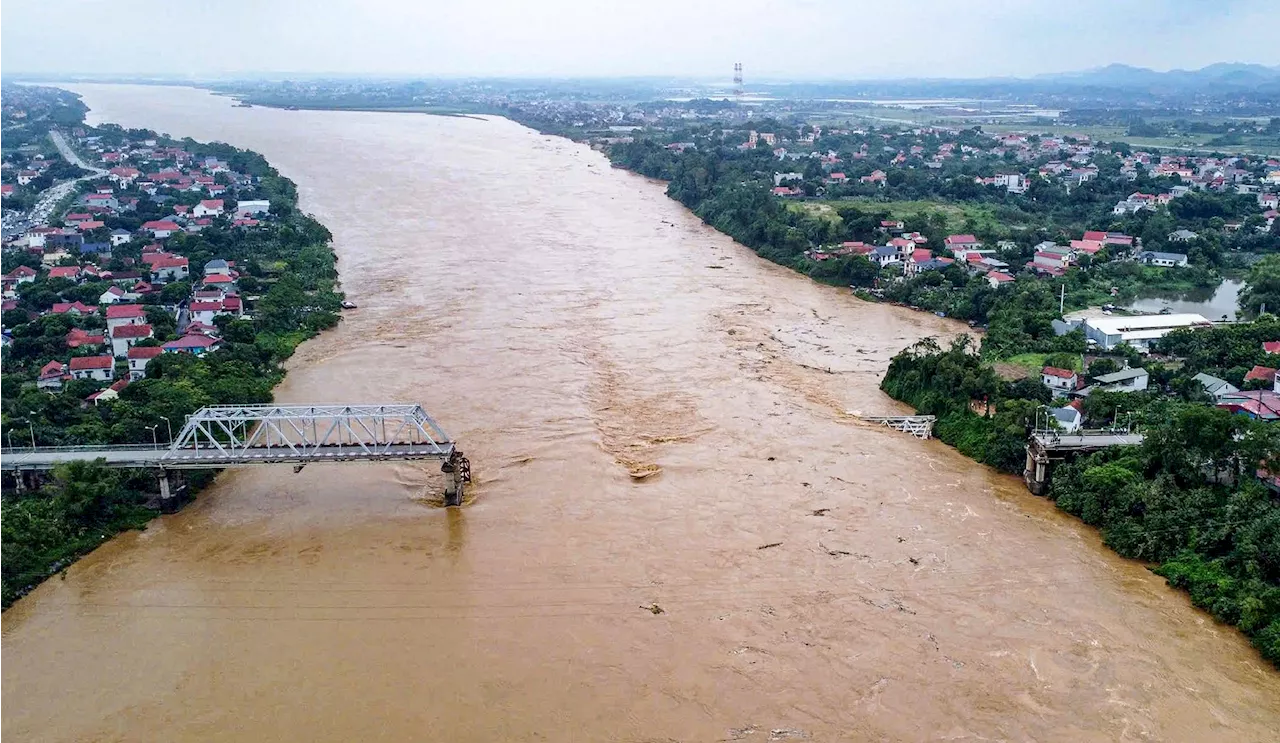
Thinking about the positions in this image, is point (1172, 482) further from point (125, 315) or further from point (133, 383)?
point (125, 315)

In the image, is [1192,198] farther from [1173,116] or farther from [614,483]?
[1173,116]

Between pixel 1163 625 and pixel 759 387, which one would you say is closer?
pixel 1163 625

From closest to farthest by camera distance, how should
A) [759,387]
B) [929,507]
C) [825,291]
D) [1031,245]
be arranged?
1. [929,507]
2. [759,387]
3. [825,291]
4. [1031,245]

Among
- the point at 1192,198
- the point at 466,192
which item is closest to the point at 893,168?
the point at 1192,198

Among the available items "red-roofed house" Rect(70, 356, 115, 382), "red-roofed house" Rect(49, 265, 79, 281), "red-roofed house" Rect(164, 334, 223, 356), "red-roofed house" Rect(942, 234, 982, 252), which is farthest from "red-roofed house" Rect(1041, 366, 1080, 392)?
"red-roofed house" Rect(49, 265, 79, 281)

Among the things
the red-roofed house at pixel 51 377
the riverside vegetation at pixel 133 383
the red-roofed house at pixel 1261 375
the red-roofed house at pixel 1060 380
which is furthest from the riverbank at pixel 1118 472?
the red-roofed house at pixel 51 377

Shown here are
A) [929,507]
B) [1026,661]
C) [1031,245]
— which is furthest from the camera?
[1031,245]

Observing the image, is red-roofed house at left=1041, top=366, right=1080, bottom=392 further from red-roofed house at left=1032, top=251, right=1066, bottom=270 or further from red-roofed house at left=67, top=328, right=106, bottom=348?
red-roofed house at left=67, top=328, right=106, bottom=348
